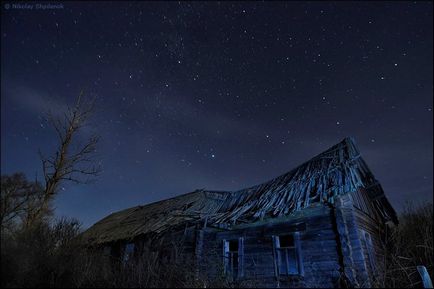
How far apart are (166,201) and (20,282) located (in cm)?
1591

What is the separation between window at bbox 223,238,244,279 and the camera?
11705 mm

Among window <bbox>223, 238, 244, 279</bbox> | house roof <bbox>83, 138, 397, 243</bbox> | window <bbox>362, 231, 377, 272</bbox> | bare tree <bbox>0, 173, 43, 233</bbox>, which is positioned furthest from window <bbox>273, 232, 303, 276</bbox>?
bare tree <bbox>0, 173, 43, 233</bbox>

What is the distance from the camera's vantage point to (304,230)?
10.8 m

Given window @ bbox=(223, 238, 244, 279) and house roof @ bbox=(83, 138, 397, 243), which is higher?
house roof @ bbox=(83, 138, 397, 243)

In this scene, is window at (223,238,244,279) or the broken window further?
window at (223,238,244,279)

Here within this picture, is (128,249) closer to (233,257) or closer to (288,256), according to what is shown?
(233,257)

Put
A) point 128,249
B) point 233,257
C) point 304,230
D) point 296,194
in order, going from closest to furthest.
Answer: point 304,230 < point 296,194 < point 233,257 < point 128,249

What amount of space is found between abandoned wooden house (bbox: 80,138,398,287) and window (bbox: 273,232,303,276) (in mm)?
36

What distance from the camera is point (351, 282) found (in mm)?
8883

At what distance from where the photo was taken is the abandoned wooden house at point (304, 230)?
32.2 ft

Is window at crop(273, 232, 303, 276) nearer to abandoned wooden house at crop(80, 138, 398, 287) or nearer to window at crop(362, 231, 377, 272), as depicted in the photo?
abandoned wooden house at crop(80, 138, 398, 287)

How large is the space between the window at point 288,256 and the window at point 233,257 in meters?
1.65

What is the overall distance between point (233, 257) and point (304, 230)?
365 centimetres

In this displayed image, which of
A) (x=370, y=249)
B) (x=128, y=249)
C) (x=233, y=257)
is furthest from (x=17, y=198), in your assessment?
(x=370, y=249)
